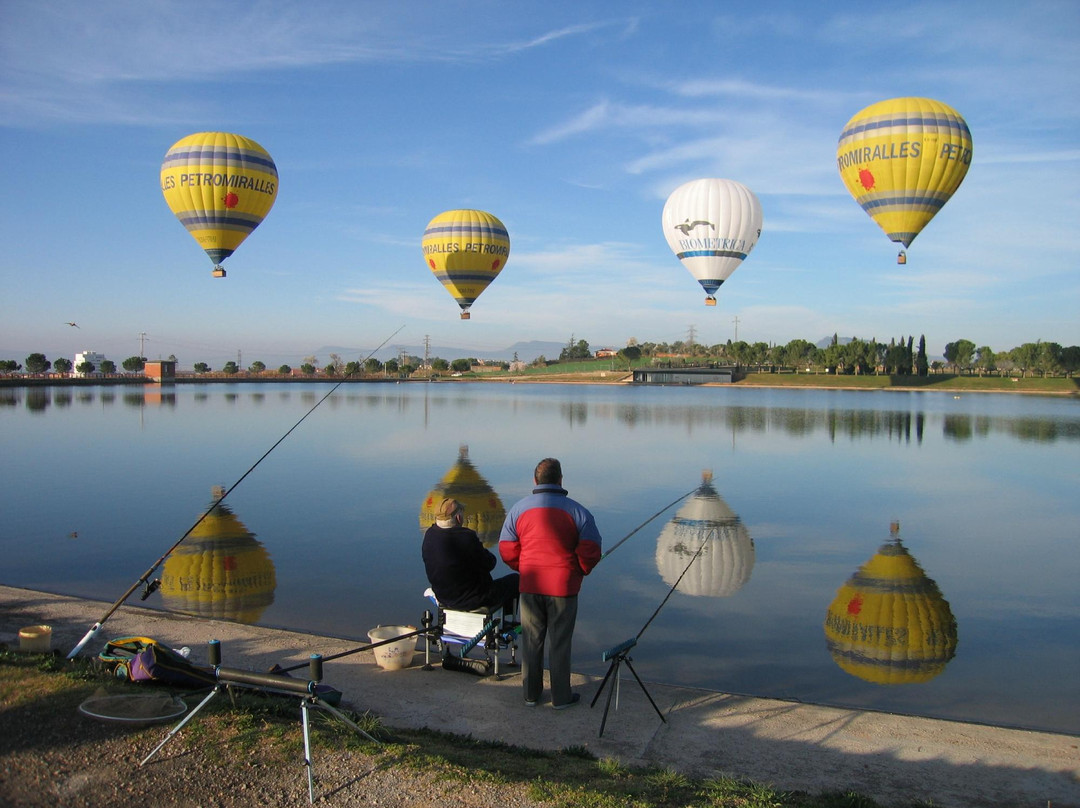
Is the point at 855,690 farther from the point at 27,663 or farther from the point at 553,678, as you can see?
the point at 27,663

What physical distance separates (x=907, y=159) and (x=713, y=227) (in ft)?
25.5

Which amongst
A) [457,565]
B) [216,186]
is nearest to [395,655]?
[457,565]

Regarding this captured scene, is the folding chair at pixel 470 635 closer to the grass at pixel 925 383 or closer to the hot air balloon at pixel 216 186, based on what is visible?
the hot air balloon at pixel 216 186

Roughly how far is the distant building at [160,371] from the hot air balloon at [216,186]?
239ft

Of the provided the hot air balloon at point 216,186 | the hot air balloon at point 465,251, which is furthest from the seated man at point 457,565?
the hot air balloon at point 465,251

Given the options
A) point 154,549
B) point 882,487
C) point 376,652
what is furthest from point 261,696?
point 882,487

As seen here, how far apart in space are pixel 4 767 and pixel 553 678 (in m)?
2.92

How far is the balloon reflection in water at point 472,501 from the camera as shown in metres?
12.5

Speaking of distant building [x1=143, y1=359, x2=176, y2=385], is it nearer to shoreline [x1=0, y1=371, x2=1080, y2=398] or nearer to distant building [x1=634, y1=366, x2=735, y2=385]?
shoreline [x1=0, y1=371, x2=1080, y2=398]

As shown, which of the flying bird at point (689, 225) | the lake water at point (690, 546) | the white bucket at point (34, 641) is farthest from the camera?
the flying bird at point (689, 225)

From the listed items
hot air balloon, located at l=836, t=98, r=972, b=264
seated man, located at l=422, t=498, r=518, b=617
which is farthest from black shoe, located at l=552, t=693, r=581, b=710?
hot air balloon, located at l=836, t=98, r=972, b=264

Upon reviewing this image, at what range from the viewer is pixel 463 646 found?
5.94m

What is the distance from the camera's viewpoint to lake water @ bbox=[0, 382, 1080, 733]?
706 cm

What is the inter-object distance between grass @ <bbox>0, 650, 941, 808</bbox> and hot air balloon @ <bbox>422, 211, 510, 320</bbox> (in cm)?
3219
